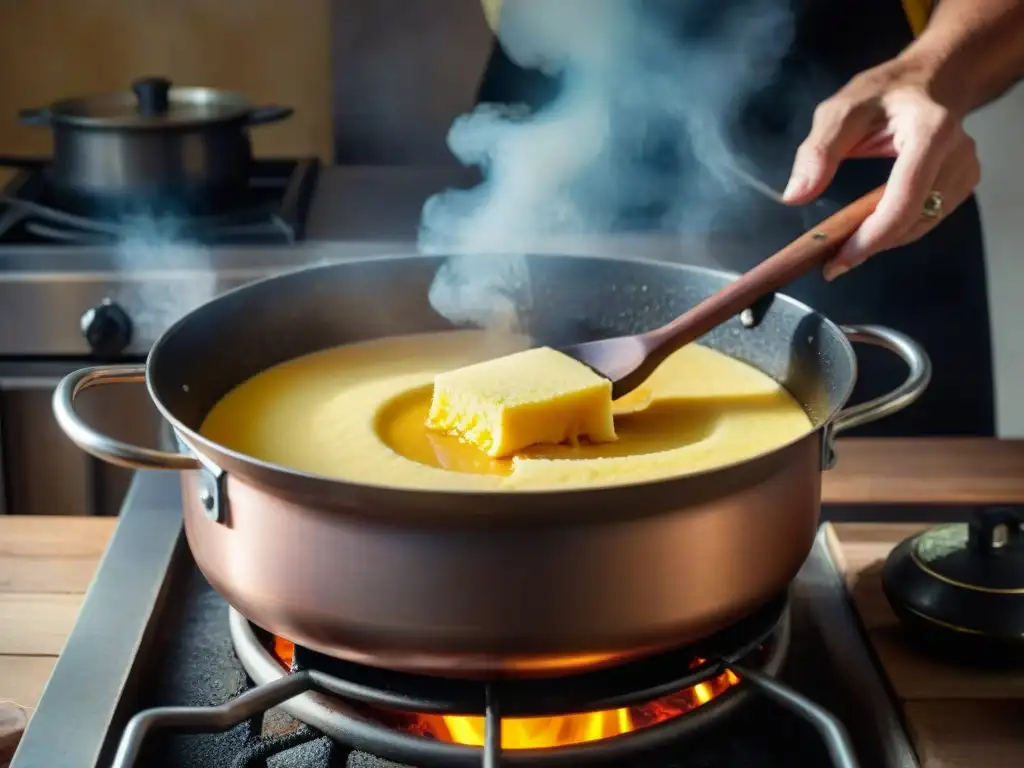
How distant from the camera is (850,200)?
1.80m

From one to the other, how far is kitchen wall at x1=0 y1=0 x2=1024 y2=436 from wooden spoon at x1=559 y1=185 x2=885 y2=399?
1374 millimetres

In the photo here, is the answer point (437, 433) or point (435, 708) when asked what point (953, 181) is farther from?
point (435, 708)

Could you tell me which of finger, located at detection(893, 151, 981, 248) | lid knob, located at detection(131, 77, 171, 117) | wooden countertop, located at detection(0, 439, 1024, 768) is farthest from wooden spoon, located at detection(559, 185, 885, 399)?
lid knob, located at detection(131, 77, 171, 117)

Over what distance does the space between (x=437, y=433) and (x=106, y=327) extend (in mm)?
805

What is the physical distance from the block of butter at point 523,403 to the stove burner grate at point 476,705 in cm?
23

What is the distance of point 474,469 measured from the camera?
97 cm

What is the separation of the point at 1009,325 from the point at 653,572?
7.06ft

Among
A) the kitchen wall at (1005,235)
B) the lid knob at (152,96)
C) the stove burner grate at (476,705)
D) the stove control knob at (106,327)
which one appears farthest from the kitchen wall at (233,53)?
the stove burner grate at (476,705)

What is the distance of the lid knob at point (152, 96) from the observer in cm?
173

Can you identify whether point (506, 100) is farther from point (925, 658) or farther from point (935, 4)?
point (925, 658)

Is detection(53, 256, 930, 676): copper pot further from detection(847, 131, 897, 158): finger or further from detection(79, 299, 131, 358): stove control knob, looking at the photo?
detection(79, 299, 131, 358): stove control knob

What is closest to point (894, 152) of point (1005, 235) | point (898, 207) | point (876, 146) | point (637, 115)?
point (876, 146)

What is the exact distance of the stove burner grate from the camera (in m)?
0.74

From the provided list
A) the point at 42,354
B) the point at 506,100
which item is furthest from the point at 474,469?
the point at 506,100
